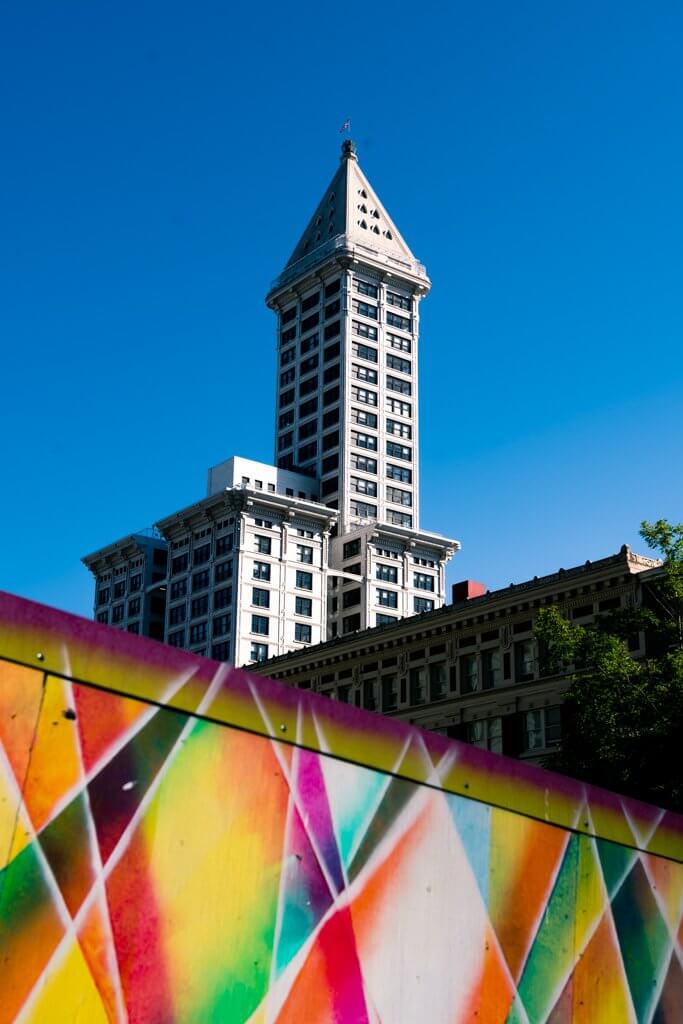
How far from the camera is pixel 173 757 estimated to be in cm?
573

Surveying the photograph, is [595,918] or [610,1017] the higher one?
[595,918]

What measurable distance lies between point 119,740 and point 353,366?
13009 centimetres

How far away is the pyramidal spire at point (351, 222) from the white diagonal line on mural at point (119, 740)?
13860 cm

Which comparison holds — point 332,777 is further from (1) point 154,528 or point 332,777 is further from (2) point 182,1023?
(1) point 154,528

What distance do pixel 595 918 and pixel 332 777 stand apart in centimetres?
249

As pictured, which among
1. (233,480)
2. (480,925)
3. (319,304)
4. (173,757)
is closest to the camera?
(173,757)

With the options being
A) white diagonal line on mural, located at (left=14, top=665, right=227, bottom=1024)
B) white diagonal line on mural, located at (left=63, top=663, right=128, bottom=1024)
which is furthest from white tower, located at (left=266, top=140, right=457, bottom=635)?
white diagonal line on mural, located at (left=63, top=663, right=128, bottom=1024)

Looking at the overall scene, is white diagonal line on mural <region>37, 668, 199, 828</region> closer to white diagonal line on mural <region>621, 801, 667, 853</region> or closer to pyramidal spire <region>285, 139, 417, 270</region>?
white diagonal line on mural <region>621, 801, 667, 853</region>

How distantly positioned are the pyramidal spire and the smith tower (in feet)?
0.64

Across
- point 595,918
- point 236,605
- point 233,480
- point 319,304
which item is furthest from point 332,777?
point 319,304

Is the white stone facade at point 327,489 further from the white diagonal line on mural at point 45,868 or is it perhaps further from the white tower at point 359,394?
the white diagonal line on mural at point 45,868

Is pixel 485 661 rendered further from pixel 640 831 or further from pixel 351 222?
pixel 351 222

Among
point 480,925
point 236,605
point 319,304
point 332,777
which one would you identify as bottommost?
point 480,925

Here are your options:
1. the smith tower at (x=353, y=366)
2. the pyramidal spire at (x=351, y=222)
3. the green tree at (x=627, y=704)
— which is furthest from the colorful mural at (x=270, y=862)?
the pyramidal spire at (x=351, y=222)
